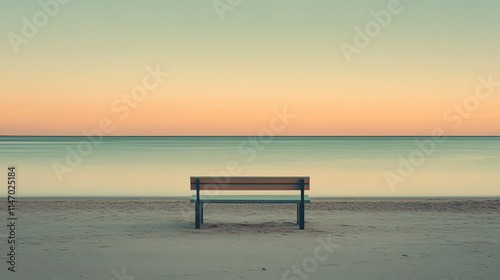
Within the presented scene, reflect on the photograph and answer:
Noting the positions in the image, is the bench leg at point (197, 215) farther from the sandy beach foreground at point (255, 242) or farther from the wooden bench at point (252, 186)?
the sandy beach foreground at point (255, 242)

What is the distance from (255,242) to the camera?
675cm

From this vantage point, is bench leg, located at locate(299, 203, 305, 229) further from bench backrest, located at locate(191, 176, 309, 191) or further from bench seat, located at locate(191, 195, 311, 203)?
bench backrest, located at locate(191, 176, 309, 191)

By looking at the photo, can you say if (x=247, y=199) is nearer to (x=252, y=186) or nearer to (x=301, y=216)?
(x=252, y=186)

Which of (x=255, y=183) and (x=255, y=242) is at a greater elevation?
(x=255, y=183)

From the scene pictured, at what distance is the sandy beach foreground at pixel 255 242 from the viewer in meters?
5.30

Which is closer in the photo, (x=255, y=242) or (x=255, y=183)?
(x=255, y=242)

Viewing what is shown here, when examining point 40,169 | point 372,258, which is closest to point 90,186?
point 40,169

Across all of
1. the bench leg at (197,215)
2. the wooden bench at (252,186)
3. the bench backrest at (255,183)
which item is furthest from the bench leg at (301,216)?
the bench leg at (197,215)

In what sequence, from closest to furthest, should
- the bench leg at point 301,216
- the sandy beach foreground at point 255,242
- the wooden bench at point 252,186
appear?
the sandy beach foreground at point 255,242, the wooden bench at point 252,186, the bench leg at point 301,216

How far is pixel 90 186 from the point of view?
667 inches

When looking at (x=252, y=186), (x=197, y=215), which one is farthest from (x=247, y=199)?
(x=197, y=215)

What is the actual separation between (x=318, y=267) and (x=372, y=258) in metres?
0.78

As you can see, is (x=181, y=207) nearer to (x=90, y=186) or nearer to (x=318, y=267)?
(x=318, y=267)

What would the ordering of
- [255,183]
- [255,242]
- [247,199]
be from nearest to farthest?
[255,242]
[255,183]
[247,199]
